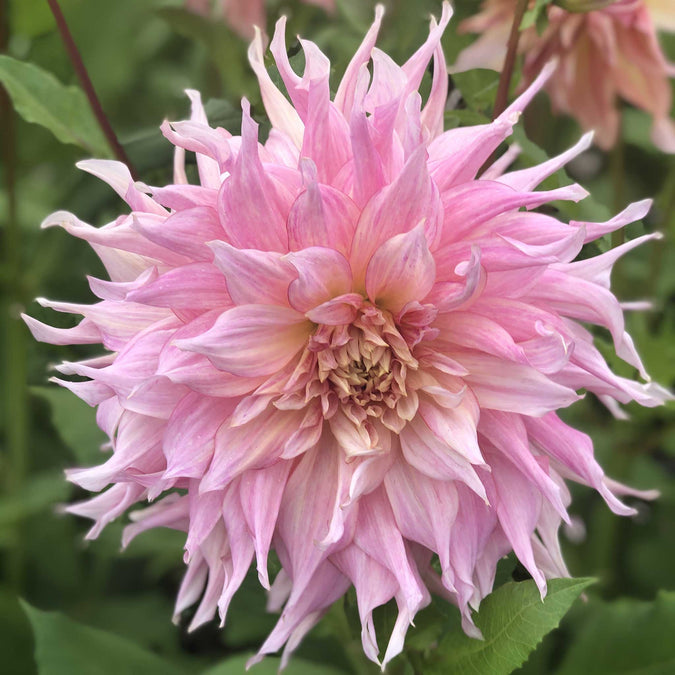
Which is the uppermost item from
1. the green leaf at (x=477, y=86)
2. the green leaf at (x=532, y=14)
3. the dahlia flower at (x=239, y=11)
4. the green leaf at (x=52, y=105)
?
the dahlia flower at (x=239, y=11)

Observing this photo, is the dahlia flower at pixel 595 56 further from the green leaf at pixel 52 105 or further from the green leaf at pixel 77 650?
the green leaf at pixel 77 650

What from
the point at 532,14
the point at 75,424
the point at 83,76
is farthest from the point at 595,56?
the point at 75,424

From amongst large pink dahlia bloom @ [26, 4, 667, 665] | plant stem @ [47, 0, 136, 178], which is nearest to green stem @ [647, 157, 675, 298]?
large pink dahlia bloom @ [26, 4, 667, 665]

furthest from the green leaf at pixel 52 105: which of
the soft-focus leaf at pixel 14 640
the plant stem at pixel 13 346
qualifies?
the soft-focus leaf at pixel 14 640

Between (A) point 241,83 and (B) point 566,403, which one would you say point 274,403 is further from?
(A) point 241,83

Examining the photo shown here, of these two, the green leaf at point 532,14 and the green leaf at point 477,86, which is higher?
the green leaf at point 532,14

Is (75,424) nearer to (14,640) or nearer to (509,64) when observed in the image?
(14,640)

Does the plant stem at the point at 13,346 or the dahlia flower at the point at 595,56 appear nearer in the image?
the dahlia flower at the point at 595,56
